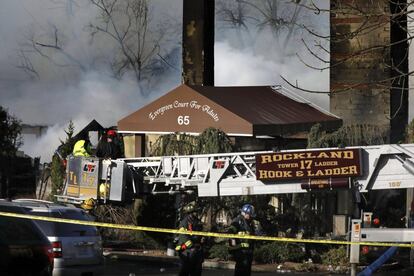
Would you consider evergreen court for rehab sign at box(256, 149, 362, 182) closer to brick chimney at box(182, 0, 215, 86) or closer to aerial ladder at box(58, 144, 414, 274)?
aerial ladder at box(58, 144, 414, 274)

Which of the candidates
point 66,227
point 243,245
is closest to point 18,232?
point 66,227

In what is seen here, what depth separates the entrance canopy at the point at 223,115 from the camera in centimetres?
2070

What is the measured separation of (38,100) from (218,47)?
24.6 feet

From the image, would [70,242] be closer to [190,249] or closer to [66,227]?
[66,227]

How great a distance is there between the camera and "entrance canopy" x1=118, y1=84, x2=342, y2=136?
20703 millimetres

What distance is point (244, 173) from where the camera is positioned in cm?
1411

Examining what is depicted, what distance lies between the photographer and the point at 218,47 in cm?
3162

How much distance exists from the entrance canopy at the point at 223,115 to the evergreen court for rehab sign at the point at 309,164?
687cm

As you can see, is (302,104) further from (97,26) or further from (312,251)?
(97,26)

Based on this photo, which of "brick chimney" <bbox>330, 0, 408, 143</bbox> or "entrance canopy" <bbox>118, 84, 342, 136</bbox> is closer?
"entrance canopy" <bbox>118, 84, 342, 136</bbox>

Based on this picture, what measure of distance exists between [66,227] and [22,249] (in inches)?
128

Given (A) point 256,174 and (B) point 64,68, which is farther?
(B) point 64,68

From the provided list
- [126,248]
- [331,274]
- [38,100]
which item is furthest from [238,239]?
[38,100]

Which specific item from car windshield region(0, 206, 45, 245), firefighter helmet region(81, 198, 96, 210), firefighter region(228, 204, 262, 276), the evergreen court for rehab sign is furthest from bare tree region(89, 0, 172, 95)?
car windshield region(0, 206, 45, 245)
